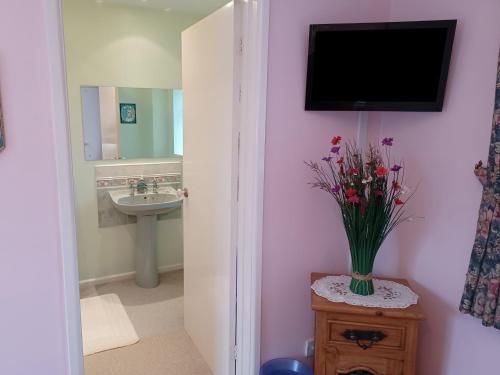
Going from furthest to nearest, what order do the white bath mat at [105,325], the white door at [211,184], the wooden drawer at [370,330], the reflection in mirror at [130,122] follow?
the reflection in mirror at [130,122] → the white bath mat at [105,325] → the white door at [211,184] → the wooden drawer at [370,330]

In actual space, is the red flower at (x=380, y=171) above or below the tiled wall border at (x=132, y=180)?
above

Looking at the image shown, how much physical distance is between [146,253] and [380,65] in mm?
2388

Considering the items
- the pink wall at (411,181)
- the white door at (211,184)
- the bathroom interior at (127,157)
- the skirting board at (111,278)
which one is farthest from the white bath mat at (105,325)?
the pink wall at (411,181)

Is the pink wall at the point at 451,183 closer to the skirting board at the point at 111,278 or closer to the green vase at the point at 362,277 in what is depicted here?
the green vase at the point at 362,277

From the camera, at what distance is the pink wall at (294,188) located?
1.75m

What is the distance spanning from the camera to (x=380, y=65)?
1656mm

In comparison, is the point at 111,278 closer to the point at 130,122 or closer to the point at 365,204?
the point at 130,122

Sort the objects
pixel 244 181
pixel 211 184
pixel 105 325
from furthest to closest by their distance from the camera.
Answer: pixel 105 325, pixel 211 184, pixel 244 181

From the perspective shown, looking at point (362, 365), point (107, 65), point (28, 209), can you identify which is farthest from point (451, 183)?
point (107, 65)

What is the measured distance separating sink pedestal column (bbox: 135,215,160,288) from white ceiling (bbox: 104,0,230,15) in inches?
65.6

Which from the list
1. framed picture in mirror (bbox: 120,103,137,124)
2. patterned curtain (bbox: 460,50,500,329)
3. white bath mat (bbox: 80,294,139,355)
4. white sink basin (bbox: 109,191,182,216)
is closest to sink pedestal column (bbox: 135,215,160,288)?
white sink basin (bbox: 109,191,182,216)

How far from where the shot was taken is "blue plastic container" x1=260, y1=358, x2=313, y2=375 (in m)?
1.94

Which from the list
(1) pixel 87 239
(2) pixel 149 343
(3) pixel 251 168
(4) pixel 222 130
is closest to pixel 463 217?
→ (3) pixel 251 168

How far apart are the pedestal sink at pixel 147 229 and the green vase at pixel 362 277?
1735 mm
